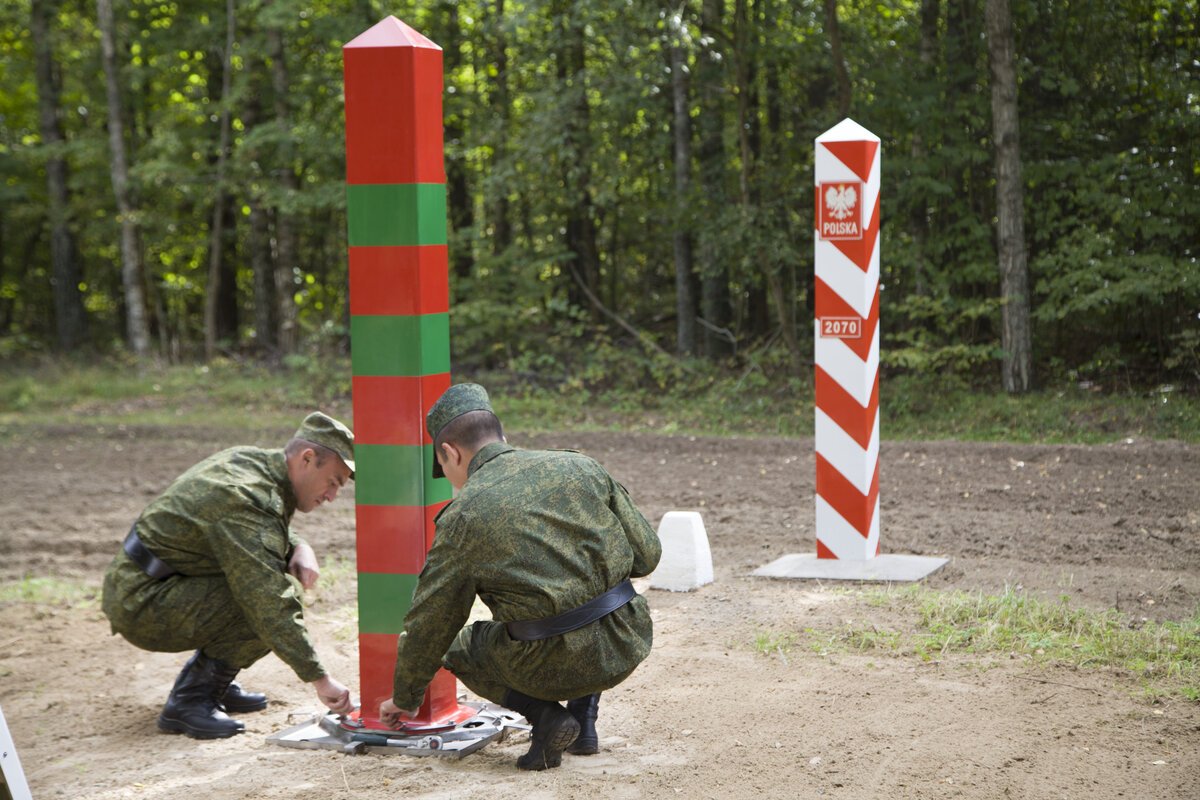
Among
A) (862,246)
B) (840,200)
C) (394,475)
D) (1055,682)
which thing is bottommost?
(1055,682)

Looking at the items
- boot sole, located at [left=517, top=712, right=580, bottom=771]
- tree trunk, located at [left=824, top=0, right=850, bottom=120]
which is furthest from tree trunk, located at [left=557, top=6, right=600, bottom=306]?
boot sole, located at [left=517, top=712, right=580, bottom=771]

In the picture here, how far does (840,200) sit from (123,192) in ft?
56.5

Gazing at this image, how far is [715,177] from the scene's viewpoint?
15.5 m

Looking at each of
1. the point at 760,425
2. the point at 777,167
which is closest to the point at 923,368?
the point at 760,425

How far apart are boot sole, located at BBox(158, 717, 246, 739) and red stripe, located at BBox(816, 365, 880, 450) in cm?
351

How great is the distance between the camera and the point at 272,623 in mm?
3977

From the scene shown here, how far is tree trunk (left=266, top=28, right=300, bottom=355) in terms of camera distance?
1864cm

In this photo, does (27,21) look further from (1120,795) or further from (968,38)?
(1120,795)

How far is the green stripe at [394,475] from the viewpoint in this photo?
3.77m

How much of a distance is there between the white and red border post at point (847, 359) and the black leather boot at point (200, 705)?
9.78 ft

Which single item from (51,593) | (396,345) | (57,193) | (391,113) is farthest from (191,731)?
(57,193)

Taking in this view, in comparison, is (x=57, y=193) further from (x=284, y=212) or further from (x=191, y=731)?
(x=191, y=731)

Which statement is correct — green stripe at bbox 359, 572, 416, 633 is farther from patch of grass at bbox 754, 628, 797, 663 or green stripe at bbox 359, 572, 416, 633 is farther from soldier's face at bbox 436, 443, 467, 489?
patch of grass at bbox 754, 628, 797, 663

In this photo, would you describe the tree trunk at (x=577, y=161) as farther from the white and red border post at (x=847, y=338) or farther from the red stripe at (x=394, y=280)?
the red stripe at (x=394, y=280)
